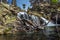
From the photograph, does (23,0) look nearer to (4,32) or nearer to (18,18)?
(18,18)

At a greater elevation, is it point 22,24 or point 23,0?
point 23,0

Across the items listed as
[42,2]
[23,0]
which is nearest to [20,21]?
[23,0]

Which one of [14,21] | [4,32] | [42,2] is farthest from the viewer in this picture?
[42,2]

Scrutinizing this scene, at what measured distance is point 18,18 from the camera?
137 feet

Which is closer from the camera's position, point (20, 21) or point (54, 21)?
point (20, 21)

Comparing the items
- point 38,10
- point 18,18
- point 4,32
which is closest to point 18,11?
point 18,18

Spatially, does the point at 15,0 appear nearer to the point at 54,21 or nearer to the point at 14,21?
the point at 14,21

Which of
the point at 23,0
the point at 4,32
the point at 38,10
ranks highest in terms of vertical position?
the point at 23,0

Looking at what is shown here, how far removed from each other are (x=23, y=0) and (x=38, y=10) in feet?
19.4

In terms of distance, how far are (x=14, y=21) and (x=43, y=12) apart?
8105 millimetres

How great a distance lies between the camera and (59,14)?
44.9m

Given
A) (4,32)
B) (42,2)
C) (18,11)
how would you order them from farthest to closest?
(42,2)
(18,11)
(4,32)

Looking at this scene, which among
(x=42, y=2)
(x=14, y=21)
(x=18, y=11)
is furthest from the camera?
(x=42, y=2)

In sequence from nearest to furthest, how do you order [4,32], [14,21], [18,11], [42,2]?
[4,32] → [14,21] → [18,11] → [42,2]
